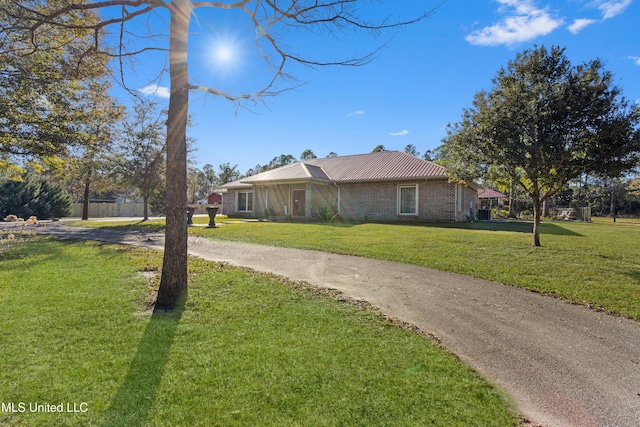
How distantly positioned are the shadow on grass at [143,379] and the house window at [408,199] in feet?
53.8

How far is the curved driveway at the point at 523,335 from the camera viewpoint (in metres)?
2.61

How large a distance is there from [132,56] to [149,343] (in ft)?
17.5

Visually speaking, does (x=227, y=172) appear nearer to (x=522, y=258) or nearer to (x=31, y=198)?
(x=31, y=198)

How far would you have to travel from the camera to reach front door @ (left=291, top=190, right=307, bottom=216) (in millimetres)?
22177

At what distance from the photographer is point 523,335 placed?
151 inches

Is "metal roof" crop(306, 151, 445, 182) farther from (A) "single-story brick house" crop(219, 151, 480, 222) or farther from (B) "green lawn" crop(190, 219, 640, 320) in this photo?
(B) "green lawn" crop(190, 219, 640, 320)

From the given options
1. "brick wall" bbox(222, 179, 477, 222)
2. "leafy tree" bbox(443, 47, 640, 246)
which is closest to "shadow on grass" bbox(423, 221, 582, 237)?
"brick wall" bbox(222, 179, 477, 222)

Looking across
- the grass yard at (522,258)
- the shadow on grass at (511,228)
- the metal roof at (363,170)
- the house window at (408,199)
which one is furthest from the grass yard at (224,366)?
the metal roof at (363,170)

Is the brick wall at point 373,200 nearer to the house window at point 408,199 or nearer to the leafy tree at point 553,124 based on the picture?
the house window at point 408,199

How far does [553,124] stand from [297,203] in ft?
52.9

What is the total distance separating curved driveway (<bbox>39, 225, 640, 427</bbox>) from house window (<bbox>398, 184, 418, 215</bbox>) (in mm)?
12001

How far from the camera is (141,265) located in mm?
6945

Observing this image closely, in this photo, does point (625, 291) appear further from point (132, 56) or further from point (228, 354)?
point (132, 56)

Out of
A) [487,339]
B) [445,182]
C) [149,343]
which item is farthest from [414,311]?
[445,182]
